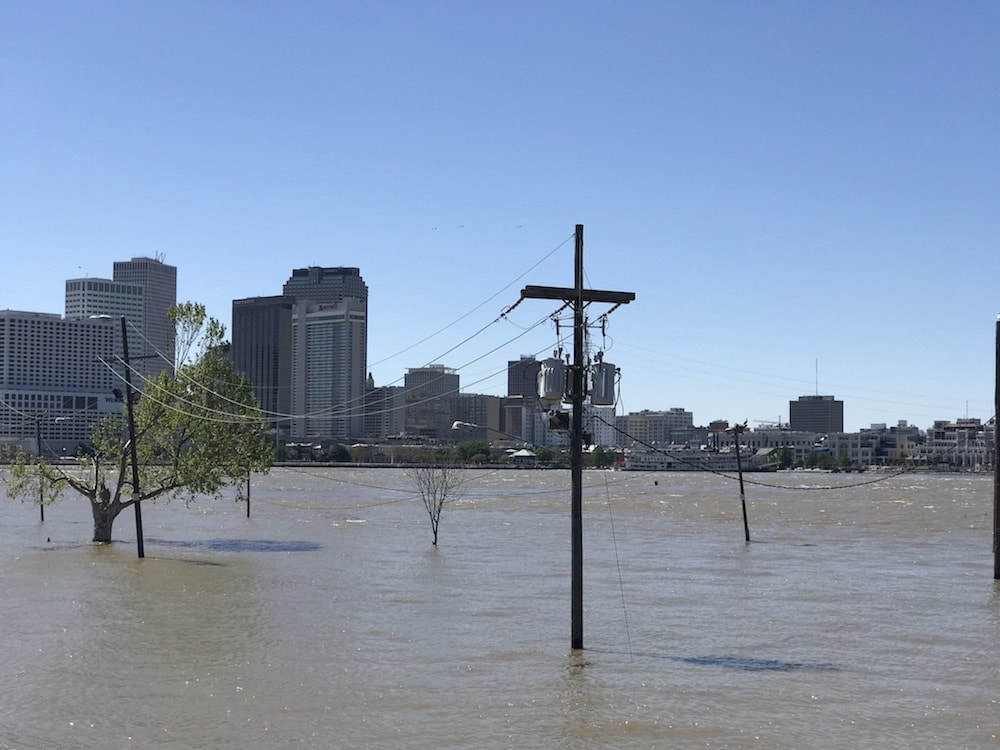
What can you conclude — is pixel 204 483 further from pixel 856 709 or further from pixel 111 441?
pixel 856 709

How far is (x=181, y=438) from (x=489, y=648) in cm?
2565

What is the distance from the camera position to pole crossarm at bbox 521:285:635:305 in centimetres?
2111

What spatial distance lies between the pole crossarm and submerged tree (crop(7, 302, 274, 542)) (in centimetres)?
2432

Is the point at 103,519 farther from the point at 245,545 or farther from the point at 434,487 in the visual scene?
the point at 434,487

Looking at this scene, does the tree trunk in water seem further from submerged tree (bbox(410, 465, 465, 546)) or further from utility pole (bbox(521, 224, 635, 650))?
utility pole (bbox(521, 224, 635, 650))

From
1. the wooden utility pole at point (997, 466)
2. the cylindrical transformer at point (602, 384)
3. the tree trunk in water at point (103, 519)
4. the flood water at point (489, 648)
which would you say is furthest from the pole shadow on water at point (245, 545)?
the cylindrical transformer at point (602, 384)

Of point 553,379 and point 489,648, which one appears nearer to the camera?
point 553,379

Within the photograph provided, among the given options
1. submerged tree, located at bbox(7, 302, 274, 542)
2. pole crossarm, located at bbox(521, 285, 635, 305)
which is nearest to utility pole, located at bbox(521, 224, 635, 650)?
pole crossarm, located at bbox(521, 285, 635, 305)

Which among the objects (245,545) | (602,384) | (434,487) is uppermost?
(602,384)

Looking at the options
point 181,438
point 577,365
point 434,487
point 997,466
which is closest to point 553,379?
point 577,365

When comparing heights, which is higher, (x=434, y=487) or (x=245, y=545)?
(x=434, y=487)

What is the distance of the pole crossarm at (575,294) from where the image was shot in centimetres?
2111

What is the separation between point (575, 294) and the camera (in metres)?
21.4

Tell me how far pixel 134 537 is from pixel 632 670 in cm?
3639
